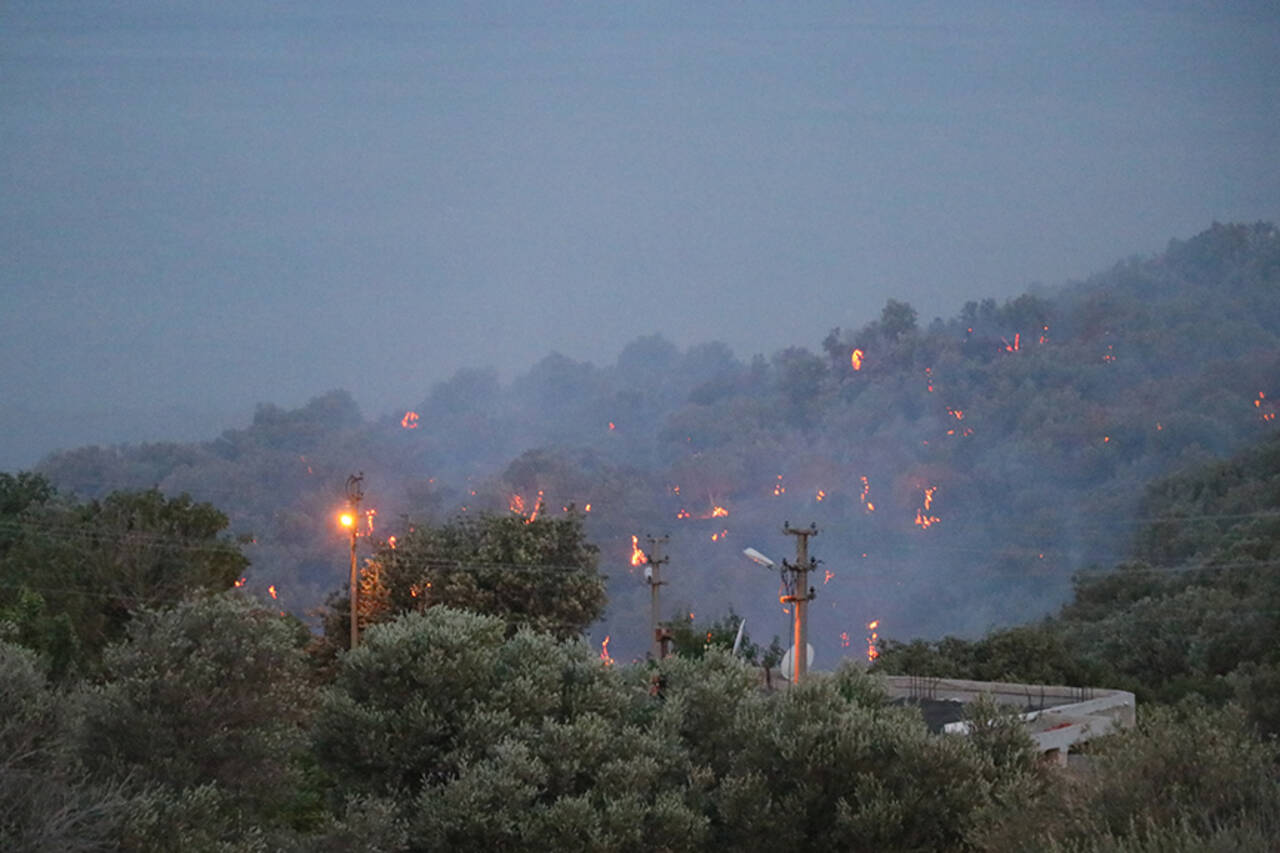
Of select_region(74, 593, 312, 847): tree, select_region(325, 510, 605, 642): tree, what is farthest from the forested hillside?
select_region(74, 593, 312, 847): tree

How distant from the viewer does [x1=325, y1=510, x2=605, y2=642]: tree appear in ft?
123

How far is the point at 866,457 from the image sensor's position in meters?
102

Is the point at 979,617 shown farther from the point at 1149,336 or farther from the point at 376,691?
the point at 376,691

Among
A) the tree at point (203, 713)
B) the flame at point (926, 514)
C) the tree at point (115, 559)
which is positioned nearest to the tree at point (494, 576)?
the tree at point (115, 559)

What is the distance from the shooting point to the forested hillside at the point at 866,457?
275 feet

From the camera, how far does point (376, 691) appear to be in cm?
1586

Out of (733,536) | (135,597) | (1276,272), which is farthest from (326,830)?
(1276,272)

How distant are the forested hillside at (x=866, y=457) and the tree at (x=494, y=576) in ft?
96.4

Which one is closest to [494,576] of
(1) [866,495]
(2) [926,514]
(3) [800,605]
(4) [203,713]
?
(3) [800,605]

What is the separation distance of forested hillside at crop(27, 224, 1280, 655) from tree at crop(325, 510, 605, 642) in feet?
96.4

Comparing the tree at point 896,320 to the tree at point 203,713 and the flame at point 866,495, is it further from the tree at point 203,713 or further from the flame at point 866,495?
the tree at point 203,713

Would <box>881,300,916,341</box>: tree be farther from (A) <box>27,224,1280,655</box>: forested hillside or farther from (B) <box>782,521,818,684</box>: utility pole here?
(B) <box>782,521,818,684</box>: utility pole

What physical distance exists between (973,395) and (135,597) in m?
82.3

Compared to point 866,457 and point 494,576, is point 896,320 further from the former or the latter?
point 494,576
